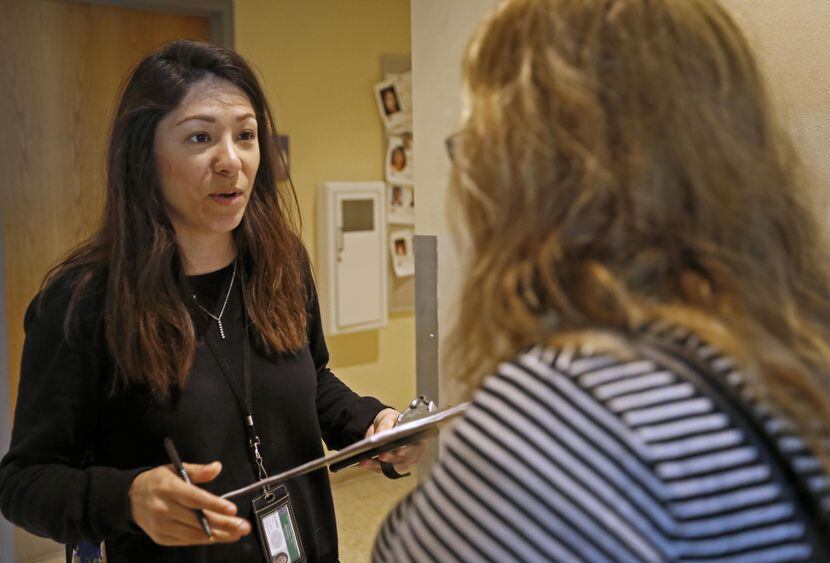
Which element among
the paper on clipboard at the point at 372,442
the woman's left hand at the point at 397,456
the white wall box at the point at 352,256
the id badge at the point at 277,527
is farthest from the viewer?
the white wall box at the point at 352,256

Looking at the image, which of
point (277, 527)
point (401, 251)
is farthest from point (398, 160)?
point (277, 527)

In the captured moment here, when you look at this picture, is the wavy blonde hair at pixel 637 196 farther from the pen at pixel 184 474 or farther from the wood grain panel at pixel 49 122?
the wood grain panel at pixel 49 122

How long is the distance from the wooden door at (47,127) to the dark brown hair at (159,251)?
5.48ft

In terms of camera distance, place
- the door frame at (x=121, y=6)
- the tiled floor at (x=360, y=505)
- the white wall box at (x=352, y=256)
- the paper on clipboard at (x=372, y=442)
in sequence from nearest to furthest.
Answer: the paper on clipboard at (x=372, y=442), the door frame at (x=121, y=6), the tiled floor at (x=360, y=505), the white wall box at (x=352, y=256)

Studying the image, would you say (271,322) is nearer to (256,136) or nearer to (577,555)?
(256,136)

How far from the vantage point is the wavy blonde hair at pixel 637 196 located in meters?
0.67

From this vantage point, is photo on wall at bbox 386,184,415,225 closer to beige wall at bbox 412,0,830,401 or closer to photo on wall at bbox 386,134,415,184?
photo on wall at bbox 386,134,415,184

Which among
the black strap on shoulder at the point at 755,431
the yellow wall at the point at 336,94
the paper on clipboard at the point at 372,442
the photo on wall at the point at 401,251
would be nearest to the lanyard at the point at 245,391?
the paper on clipboard at the point at 372,442

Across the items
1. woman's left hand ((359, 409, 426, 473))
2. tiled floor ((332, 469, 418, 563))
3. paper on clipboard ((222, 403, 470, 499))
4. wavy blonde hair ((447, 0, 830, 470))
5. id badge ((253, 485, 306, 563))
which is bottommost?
tiled floor ((332, 469, 418, 563))

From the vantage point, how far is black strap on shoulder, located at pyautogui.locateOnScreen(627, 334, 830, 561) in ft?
2.08

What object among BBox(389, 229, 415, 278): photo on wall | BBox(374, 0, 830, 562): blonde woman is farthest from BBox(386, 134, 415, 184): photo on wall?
BBox(374, 0, 830, 562): blonde woman

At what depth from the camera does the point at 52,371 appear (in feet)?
4.23

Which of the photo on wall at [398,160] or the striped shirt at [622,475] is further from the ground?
the photo on wall at [398,160]

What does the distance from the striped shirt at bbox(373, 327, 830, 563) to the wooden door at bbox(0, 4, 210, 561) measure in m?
2.67
